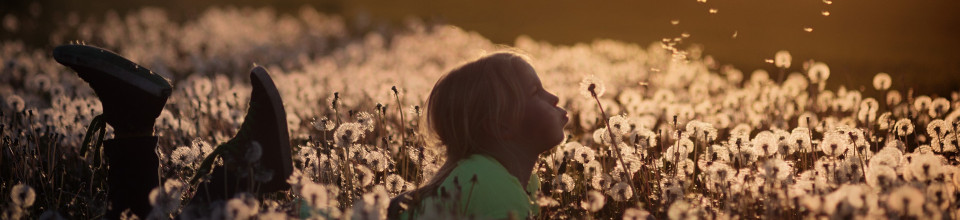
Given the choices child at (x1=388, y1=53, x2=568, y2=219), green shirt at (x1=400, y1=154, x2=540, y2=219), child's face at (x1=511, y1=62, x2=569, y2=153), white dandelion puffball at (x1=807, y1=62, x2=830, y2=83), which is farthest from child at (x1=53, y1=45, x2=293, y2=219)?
white dandelion puffball at (x1=807, y1=62, x2=830, y2=83)

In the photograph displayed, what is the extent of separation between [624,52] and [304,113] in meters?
9.18

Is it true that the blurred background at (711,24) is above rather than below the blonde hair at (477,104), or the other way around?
above

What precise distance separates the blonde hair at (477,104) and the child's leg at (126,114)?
3.81ft

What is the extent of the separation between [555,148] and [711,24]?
939cm

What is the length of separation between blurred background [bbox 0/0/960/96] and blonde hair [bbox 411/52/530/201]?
8.32 meters

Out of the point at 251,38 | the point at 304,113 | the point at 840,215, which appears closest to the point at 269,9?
the point at 251,38

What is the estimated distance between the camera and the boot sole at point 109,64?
3.74 m

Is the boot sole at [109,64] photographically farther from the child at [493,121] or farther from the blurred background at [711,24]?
the blurred background at [711,24]

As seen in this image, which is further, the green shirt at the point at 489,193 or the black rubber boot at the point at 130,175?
the black rubber boot at the point at 130,175

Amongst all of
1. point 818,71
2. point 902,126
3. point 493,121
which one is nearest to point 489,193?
point 493,121

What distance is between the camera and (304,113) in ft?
27.4

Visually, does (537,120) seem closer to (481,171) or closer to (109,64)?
(481,171)

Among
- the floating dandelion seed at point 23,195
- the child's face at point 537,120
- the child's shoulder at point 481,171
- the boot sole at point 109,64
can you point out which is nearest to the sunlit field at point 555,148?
the floating dandelion seed at point 23,195

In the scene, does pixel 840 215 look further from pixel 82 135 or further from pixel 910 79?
pixel 910 79
